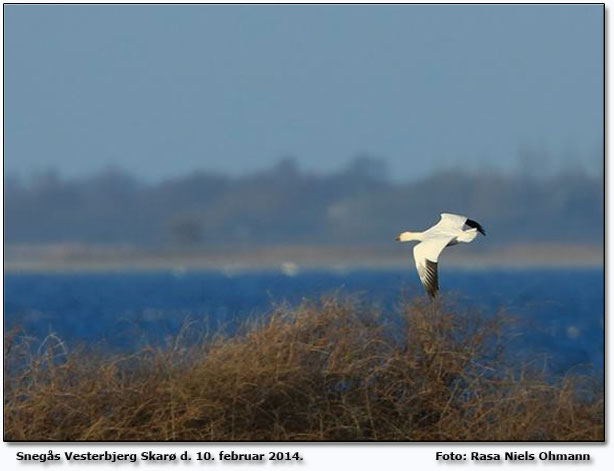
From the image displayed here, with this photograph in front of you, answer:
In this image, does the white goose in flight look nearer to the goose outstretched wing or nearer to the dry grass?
the goose outstretched wing

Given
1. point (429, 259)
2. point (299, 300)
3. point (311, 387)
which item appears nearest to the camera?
point (311, 387)

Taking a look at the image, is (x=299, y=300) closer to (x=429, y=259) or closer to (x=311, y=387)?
(x=311, y=387)

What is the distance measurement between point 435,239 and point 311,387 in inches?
69.4

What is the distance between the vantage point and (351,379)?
356 inches

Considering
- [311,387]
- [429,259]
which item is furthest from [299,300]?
[429,259]

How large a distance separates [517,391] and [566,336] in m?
27.7

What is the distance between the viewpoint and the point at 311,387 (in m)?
8.95

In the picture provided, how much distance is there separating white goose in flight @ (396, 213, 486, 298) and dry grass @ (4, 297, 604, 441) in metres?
0.53

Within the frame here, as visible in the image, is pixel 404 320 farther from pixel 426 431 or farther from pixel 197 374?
pixel 197 374

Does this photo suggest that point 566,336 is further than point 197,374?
Yes

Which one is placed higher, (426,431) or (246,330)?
(246,330)

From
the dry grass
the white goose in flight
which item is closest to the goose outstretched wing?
the white goose in flight

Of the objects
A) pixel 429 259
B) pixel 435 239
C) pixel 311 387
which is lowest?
pixel 311 387

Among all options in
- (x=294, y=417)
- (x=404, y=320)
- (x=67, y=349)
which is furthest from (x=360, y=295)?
(x=67, y=349)
